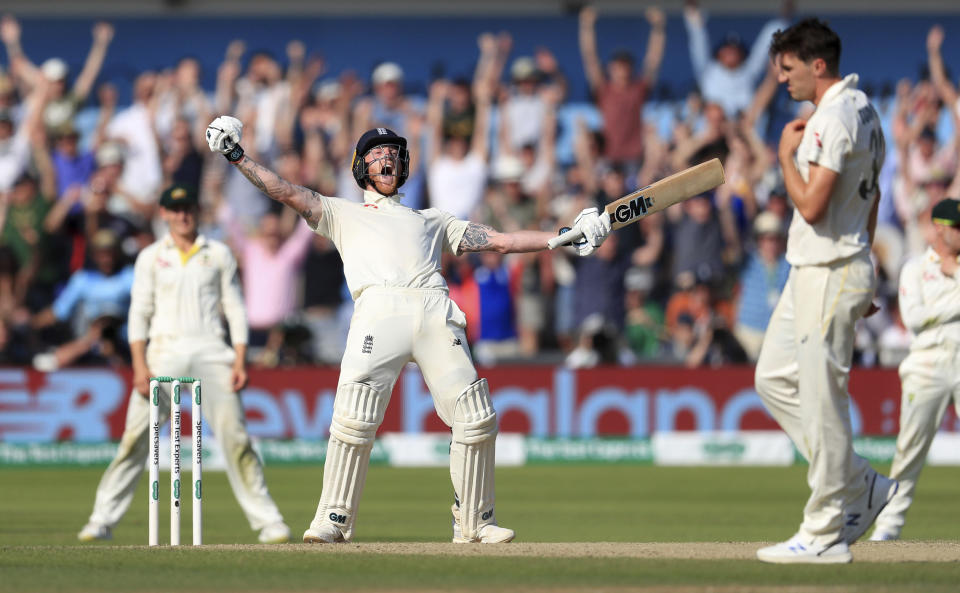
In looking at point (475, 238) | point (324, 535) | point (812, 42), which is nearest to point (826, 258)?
point (812, 42)

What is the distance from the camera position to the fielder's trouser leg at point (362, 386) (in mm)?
6523

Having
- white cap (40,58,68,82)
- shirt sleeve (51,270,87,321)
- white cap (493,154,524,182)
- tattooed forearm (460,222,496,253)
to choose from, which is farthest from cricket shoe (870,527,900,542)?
white cap (40,58,68,82)

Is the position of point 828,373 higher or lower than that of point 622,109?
lower

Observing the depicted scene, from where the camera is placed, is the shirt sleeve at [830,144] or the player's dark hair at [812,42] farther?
the player's dark hair at [812,42]

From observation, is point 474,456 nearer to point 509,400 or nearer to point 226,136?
point 226,136

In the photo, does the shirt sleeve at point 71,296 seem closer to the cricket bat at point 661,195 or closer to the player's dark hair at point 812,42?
the cricket bat at point 661,195

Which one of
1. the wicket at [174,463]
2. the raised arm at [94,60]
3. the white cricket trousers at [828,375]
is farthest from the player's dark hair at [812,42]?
the raised arm at [94,60]

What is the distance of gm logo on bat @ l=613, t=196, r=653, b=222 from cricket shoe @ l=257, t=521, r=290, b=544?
8.85ft

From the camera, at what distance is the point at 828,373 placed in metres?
5.49

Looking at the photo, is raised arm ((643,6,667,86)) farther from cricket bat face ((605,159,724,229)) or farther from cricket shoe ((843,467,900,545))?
cricket shoe ((843,467,900,545))

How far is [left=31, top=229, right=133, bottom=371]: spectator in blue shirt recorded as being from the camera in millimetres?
13961

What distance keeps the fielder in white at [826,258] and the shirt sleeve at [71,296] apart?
9.69 metres

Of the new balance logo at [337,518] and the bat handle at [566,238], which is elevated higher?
the bat handle at [566,238]

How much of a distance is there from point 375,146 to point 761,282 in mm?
7622
